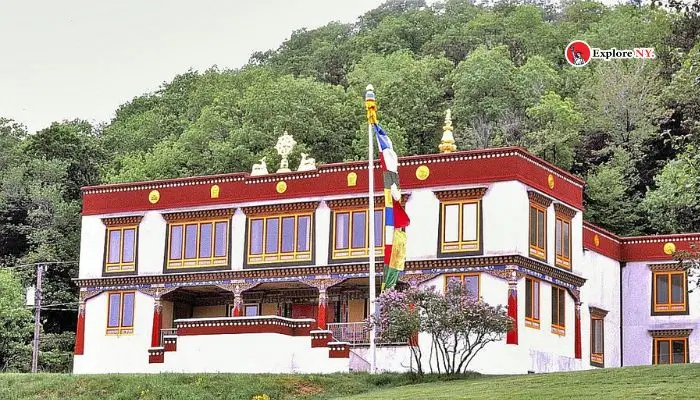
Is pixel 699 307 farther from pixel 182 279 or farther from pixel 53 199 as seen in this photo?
pixel 53 199

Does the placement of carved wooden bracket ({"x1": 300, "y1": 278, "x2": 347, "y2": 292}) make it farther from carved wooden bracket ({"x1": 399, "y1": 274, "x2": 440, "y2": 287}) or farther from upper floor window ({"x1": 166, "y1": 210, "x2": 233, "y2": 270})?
upper floor window ({"x1": 166, "y1": 210, "x2": 233, "y2": 270})

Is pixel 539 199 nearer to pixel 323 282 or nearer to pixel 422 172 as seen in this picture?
pixel 422 172

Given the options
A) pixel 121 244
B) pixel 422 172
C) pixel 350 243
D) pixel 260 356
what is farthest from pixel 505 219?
pixel 121 244

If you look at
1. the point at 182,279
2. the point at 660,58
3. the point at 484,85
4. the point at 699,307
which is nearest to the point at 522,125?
the point at 484,85

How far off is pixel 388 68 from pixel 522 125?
60.2 ft

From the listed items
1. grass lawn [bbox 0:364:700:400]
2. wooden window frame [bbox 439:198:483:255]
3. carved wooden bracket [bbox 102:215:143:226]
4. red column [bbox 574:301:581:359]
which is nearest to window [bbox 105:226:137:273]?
carved wooden bracket [bbox 102:215:143:226]

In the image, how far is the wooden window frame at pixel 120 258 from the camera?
169 ft

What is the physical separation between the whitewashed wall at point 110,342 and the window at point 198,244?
1963 millimetres

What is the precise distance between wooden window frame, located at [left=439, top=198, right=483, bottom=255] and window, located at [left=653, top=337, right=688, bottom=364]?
1196 cm

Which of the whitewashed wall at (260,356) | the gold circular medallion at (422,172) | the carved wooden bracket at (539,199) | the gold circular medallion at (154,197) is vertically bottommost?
the whitewashed wall at (260,356)

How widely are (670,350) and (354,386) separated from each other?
1947cm

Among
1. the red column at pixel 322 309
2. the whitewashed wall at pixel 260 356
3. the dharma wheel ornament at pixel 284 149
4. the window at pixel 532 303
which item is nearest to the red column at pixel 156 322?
the whitewashed wall at pixel 260 356

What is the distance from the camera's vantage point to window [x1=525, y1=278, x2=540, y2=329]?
45.3 meters

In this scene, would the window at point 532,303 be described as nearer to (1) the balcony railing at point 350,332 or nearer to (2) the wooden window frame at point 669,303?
(1) the balcony railing at point 350,332
